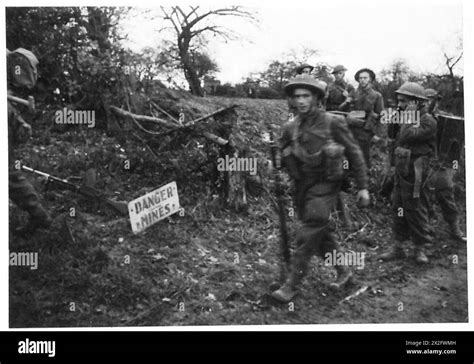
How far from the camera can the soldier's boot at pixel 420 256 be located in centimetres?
576

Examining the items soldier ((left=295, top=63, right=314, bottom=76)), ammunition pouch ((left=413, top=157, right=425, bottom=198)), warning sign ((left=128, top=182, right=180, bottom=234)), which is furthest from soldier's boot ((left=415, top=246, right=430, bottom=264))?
warning sign ((left=128, top=182, right=180, bottom=234))

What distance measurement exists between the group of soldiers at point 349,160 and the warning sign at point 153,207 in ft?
3.53

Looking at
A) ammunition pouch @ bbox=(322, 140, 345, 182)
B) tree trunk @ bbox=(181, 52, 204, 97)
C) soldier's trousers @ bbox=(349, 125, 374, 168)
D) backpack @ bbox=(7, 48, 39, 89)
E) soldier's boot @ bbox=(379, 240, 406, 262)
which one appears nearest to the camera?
ammunition pouch @ bbox=(322, 140, 345, 182)

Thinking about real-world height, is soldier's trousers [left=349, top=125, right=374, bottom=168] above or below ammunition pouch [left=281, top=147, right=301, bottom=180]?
above

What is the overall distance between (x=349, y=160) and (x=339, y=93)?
0.70m

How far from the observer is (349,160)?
5.51m

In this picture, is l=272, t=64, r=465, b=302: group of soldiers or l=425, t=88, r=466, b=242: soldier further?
l=425, t=88, r=466, b=242: soldier

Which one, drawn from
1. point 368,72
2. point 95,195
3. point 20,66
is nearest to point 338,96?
point 368,72

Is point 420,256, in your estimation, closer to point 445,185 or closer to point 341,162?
point 445,185

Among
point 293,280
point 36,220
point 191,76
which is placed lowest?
point 293,280

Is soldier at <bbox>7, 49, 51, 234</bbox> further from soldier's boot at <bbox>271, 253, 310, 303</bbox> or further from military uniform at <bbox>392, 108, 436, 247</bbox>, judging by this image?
military uniform at <bbox>392, 108, 436, 247</bbox>

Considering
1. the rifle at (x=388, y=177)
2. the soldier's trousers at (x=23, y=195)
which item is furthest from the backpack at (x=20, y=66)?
the rifle at (x=388, y=177)

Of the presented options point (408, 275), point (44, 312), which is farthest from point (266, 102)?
point (44, 312)

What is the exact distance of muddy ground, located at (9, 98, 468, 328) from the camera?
546 cm
